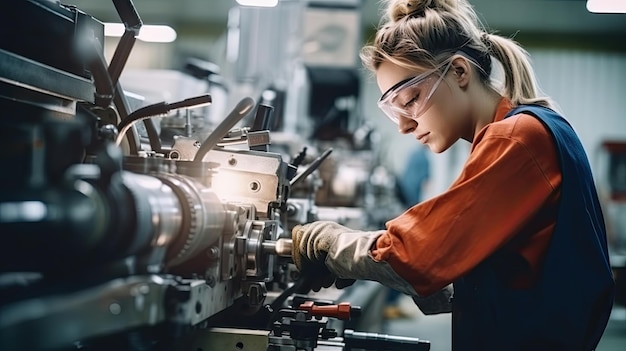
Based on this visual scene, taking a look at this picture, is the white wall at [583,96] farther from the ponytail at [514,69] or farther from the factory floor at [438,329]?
the ponytail at [514,69]

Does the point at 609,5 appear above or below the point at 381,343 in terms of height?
above

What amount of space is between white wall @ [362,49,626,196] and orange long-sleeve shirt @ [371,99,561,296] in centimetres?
659

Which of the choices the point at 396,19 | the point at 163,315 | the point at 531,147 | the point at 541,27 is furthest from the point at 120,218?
the point at 541,27

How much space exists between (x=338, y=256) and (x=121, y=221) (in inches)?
19.6

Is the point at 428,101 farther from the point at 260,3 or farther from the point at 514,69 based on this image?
the point at 260,3

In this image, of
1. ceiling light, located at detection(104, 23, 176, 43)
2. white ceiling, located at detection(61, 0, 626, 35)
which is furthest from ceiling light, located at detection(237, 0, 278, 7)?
ceiling light, located at detection(104, 23, 176, 43)

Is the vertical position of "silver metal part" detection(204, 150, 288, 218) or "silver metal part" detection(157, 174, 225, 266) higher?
"silver metal part" detection(204, 150, 288, 218)

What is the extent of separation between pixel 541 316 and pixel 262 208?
0.49m

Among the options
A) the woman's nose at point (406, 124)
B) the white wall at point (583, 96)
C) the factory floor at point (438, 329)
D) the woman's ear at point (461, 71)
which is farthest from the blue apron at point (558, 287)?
the white wall at point (583, 96)

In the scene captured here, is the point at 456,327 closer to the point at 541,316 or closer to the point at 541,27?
the point at 541,316

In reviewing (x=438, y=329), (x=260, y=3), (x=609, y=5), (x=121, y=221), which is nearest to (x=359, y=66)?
(x=260, y=3)

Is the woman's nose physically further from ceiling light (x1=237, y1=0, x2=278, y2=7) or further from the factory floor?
the factory floor

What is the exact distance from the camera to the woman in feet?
3.31

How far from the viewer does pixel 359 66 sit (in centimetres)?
405
